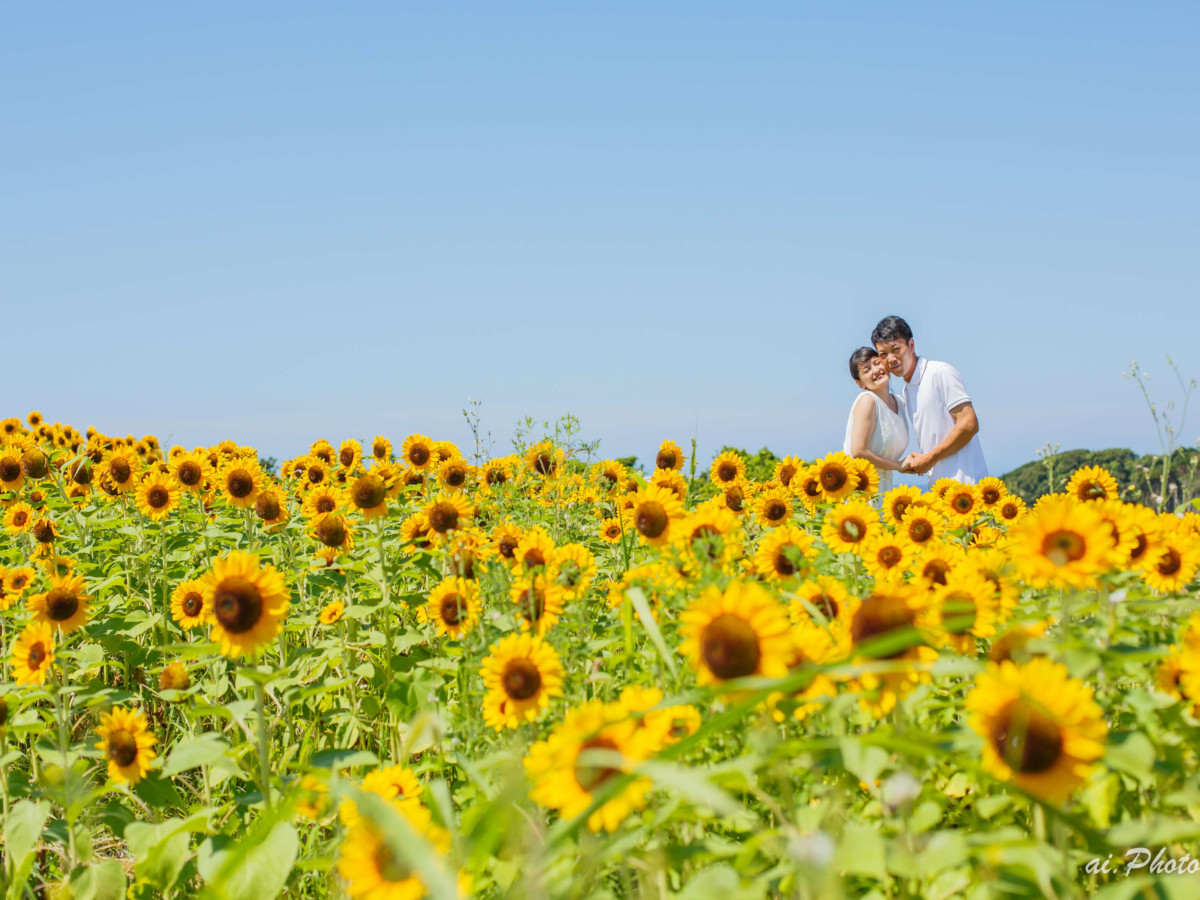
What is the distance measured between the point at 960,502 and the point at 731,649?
11.7 ft

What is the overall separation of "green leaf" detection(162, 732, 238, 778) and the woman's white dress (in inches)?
237

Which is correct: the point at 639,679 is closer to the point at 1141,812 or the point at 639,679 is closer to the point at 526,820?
the point at 526,820

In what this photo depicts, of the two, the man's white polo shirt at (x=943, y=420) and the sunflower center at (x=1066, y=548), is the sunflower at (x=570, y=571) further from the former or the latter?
the man's white polo shirt at (x=943, y=420)

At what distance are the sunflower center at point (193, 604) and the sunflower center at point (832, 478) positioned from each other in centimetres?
338

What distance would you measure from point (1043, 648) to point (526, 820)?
1.08 m

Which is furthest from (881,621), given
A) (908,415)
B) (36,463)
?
(908,415)

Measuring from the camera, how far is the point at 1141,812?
1.82m

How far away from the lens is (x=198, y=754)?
2.14 metres

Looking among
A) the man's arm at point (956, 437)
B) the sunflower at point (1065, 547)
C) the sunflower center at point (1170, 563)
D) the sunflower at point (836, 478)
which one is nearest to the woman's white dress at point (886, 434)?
the man's arm at point (956, 437)

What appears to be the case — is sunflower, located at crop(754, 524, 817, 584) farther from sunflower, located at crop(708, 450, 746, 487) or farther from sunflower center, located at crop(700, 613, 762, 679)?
sunflower, located at crop(708, 450, 746, 487)

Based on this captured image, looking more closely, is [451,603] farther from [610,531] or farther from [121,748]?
[610,531]

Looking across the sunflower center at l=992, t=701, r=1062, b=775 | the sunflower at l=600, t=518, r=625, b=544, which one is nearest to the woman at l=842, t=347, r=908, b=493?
the sunflower at l=600, t=518, r=625, b=544

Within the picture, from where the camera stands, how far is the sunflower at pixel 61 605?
3.46 metres

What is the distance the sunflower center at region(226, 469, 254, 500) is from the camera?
15.0ft
